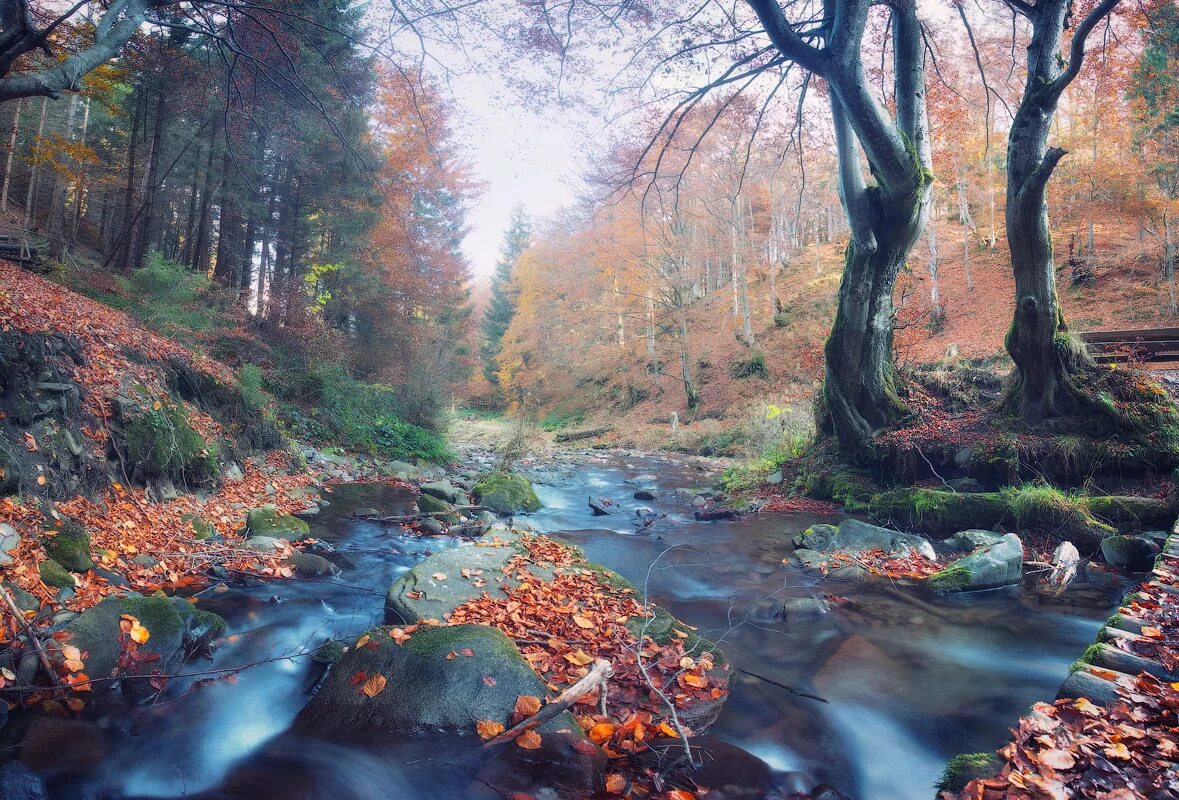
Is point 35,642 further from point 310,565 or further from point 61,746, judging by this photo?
point 310,565

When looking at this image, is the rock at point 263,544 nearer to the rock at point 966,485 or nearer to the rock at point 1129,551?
the rock at point 966,485

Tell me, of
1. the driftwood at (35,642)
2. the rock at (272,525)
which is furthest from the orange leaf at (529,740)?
the rock at (272,525)

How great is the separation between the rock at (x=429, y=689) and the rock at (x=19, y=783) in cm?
109

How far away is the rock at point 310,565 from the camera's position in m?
5.62

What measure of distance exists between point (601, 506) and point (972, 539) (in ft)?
17.9

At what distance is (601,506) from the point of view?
394 inches

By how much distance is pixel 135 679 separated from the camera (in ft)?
11.1

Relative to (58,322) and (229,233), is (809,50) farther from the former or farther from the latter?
(229,233)

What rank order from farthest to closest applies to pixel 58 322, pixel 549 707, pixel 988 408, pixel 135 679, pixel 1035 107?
1. pixel 988 408
2. pixel 1035 107
3. pixel 58 322
4. pixel 135 679
5. pixel 549 707

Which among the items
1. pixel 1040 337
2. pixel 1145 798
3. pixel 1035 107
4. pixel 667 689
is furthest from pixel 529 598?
pixel 1035 107

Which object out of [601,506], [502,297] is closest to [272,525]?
[601,506]

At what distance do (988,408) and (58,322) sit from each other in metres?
11.8

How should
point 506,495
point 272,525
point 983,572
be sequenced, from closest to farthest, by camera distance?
point 983,572, point 272,525, point 506,495

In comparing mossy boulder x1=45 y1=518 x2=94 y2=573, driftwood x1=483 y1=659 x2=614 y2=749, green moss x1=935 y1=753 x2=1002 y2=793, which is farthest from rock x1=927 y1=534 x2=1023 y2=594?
mossy boulder x1=45 y1=518 x2=94 y2=573
